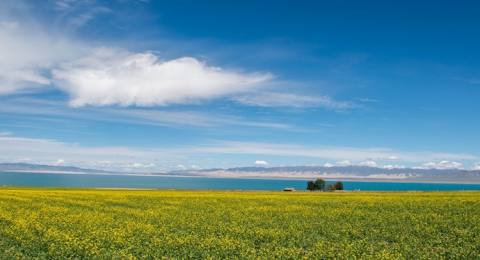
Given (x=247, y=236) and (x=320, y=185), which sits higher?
(x=247, y=236)

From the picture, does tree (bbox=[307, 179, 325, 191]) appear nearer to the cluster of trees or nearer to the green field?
the cluster of trees

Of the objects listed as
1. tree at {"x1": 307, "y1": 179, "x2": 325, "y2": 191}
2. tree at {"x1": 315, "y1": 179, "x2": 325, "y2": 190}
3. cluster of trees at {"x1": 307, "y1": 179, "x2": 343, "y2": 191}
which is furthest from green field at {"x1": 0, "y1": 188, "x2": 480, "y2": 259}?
tree at {"x1": 307, "y1": 179, "x2": 325, "y2": 191}

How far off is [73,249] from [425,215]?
98.8ft

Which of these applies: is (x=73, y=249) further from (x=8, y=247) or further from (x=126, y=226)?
(x=126, y=226)

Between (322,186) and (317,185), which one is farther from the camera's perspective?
(317,185)

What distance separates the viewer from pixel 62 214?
138 feet

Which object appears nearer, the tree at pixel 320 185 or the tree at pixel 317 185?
the tree at pixel 320 185

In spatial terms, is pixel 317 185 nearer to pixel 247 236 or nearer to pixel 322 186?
pixel 322 186

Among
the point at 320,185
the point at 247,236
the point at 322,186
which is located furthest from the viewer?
the point at 320,185

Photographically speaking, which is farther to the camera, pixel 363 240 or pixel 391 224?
pixel 391 224

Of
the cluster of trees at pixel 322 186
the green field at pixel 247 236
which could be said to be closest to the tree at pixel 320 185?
the cluster of trees at pixel 322 186

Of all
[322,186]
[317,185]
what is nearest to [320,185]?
[322,186]

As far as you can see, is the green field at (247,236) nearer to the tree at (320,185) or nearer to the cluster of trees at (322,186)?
the cluster of trees at (322,186)

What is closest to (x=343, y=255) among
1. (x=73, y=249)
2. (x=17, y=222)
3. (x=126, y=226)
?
(x=73, y=249)
